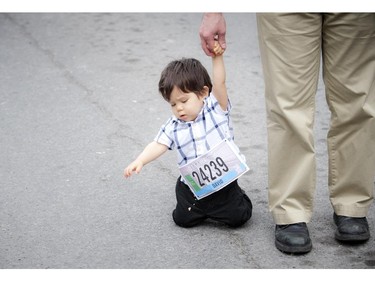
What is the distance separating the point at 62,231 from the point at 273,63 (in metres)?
1.27

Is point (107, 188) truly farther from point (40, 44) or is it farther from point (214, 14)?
point (40, 44)

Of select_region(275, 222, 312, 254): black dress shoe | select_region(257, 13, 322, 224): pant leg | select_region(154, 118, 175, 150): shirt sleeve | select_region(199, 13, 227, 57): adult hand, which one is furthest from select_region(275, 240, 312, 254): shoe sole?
select_region(199, 13, 227, 57): adult hand

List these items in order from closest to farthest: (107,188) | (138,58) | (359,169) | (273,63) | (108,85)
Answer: (273,63), (359,169), (107,188), (108,85), (138,58)

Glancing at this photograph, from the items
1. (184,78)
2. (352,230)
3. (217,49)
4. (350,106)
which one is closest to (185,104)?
(184,78)

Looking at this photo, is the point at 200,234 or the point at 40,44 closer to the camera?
the point at 200,234

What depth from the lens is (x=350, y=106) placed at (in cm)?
319

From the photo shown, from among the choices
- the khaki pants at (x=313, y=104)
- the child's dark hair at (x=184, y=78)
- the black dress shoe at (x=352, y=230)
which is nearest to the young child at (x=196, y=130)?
the child's dark hair at (x=184, y=78)

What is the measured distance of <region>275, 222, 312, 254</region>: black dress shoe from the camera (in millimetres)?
3191

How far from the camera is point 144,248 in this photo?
3.31 m

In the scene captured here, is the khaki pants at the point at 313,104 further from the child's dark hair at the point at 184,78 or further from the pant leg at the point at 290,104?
the child's dark hair at the point at 184,78

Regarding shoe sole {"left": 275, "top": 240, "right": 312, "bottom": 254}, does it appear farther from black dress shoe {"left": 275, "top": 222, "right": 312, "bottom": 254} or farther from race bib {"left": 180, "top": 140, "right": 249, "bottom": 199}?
race bib {"left": 180, "top": 140, "right": 249, "bottom": 199}

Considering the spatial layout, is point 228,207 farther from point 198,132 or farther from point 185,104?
point 185,104

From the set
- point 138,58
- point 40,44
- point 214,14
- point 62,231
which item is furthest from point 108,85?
point 214,14

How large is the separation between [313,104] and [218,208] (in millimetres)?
679
